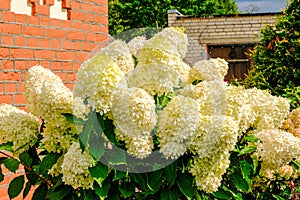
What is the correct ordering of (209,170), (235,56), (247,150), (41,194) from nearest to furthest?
(209,170), (247,150), (41,194), (235,56)

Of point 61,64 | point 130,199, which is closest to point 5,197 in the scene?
point 61,64

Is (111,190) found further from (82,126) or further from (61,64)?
(61,64)

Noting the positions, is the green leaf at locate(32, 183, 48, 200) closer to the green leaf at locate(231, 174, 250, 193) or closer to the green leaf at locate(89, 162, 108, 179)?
the green leaf at locate(89, 162, 108, 179)

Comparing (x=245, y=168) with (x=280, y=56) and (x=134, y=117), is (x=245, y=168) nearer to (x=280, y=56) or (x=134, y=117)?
(x=134, y=117)

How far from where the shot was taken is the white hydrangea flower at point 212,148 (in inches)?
75.4

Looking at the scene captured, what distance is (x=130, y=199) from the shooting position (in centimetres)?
222

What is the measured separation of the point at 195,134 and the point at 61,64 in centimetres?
235

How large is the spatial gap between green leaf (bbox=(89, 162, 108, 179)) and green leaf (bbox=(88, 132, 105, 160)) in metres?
0.04

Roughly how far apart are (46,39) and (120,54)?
2.07 m

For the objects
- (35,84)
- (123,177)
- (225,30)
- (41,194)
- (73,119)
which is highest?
(225,30)

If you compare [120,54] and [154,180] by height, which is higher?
[120,54]

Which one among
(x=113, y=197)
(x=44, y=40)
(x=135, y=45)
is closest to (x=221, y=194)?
(x=113, y=197)

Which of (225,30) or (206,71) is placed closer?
(206,71)

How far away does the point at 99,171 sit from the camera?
190cm
